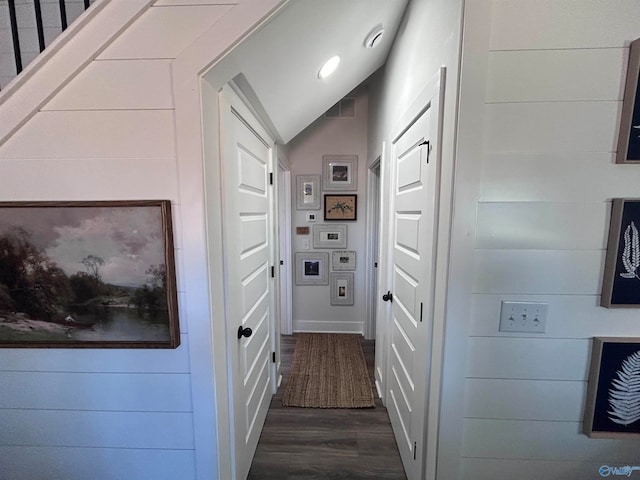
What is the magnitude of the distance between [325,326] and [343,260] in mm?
896

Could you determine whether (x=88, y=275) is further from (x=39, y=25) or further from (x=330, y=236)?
(x=330, y=236)

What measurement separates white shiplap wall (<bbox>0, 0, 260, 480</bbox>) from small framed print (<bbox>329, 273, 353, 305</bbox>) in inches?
89.5

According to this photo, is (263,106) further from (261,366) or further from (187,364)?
(261,366)

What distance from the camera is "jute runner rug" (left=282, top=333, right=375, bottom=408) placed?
2.06 metres

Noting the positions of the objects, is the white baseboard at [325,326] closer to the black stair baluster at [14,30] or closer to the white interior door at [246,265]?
the white interior door at [246,265]

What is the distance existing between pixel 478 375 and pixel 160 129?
145cm

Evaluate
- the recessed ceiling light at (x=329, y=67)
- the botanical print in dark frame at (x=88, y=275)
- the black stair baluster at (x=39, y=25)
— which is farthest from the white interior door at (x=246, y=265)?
the black stair baluster at (x=39, y=25)

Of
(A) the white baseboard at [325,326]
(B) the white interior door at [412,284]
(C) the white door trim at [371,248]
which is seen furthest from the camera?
(A) the white baseboard at [325,326]

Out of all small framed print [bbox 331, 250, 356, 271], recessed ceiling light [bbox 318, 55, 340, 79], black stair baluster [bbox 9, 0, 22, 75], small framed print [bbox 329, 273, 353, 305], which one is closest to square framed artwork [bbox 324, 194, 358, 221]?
small framed print [bbox 331, 250, 356, 271]

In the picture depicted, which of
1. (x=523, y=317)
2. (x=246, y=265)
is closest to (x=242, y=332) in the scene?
(x=246, y=265)

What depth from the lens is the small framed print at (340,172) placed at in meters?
2.98

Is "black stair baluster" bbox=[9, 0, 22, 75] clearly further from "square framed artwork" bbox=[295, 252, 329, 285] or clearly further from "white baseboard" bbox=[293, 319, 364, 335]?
"white baseboard" bbox=[293, 319, 364, 335]

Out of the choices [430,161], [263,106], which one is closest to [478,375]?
[430,161]

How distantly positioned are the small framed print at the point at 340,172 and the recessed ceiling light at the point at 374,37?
131 centimetres
